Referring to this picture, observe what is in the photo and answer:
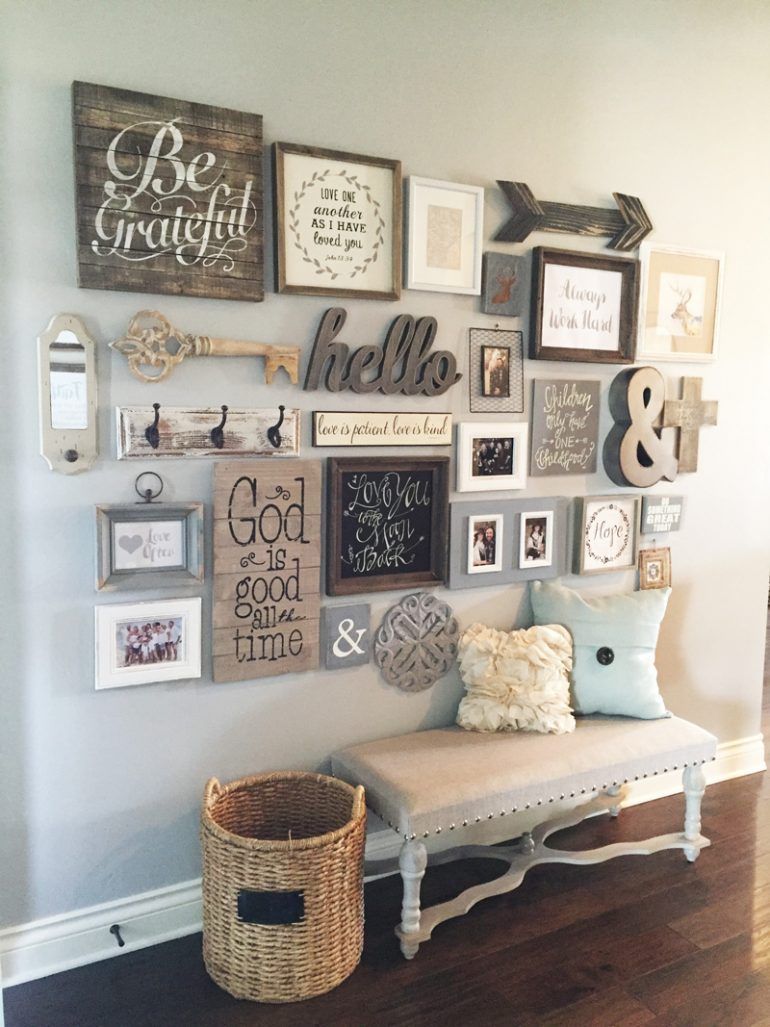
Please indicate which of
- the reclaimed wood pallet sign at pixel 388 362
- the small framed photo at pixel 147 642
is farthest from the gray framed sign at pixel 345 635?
the reclaimed wood pallet sign at pixel 388 362

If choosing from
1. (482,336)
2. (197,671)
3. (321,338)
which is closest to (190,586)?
(197,671)

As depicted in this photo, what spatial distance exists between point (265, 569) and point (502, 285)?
3.34 feet

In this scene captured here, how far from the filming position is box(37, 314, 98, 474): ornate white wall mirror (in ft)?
6.02

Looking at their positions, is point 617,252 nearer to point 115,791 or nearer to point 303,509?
point 303,509

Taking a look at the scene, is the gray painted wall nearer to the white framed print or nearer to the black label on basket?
the white framed print

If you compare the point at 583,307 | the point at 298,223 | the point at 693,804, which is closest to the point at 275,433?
the point at 298,223

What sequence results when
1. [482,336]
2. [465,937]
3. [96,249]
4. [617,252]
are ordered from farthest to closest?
[617,252] < [482,336] < [465,937] < [96,249]

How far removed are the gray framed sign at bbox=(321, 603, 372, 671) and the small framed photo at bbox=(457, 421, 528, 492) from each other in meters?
0.45

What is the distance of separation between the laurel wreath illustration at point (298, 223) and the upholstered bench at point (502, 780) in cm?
122

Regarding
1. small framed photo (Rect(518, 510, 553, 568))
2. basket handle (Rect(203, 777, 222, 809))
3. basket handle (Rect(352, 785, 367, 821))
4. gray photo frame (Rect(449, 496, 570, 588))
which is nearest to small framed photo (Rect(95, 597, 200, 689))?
basket handle (Rect(203, 777, 222, 809))

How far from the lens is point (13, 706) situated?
1891mm

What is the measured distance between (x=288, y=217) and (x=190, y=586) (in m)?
0.91

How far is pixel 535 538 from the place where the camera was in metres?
2.54

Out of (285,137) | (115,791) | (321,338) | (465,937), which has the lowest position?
(465,937)
